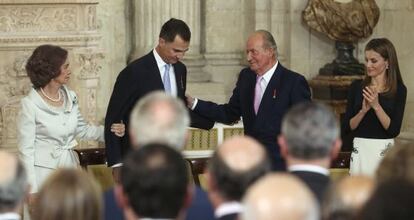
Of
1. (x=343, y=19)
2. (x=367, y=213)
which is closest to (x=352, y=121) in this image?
(x=343, y=19)

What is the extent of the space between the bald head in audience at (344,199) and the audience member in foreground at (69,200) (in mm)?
719

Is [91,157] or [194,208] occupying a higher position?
[194,208]

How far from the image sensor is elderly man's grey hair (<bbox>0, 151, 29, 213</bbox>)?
3.44 meters

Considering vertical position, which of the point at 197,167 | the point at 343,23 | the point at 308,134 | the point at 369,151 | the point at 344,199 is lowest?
the point at 197,167

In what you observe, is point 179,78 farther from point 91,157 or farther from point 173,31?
point 91,157

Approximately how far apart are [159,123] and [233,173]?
491mm

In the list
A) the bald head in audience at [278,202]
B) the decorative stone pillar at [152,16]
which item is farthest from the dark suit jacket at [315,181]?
the decorative stone pillar at [152,16]

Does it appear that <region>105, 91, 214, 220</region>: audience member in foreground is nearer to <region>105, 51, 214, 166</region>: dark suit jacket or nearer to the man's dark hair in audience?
the man's dark hair in audience

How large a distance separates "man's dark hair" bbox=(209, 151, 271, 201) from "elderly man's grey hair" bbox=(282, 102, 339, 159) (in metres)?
0.37

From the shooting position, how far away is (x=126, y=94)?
6.51 meters

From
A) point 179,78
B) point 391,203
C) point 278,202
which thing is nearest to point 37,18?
point 179,78

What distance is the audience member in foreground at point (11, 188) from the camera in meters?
3.44

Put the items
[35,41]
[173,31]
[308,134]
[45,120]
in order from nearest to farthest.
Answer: [308,134] < [45,120] < [173,31] < [35,41]

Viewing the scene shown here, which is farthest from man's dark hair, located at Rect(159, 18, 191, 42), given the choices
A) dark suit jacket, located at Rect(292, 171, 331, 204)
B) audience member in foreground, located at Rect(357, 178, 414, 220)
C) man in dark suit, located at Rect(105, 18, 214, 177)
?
audience member in foreground, located at Rect(357, 178, 414, 220)
